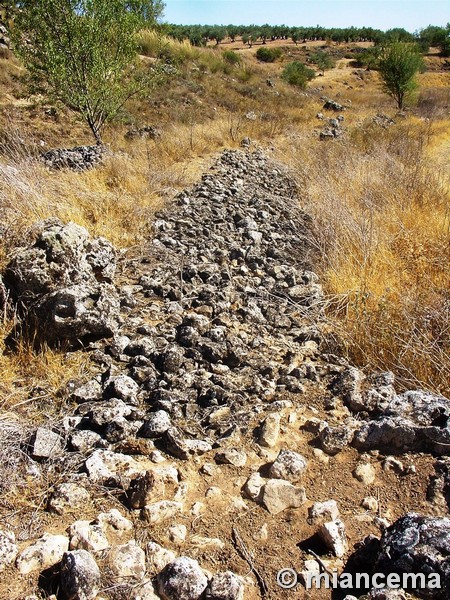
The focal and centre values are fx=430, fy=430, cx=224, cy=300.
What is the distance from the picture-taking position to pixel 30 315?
125 inches

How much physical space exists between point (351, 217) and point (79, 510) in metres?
4.08

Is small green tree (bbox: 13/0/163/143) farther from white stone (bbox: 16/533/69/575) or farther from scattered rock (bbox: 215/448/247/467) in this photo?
white stone (bbox: 16/533/69/575)

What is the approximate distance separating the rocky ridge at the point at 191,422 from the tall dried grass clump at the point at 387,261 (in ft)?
0.80

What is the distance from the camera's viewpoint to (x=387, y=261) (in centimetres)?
425

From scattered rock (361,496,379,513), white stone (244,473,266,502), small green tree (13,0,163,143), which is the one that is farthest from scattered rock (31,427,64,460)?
small green tree (13,0,163,143)

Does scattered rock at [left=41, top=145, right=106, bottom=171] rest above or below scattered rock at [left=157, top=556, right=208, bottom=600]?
above

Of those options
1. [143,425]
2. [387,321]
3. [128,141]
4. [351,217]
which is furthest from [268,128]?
[143,425]

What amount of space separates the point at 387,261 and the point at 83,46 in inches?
264

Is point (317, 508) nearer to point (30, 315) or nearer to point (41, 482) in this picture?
point (41, 482)

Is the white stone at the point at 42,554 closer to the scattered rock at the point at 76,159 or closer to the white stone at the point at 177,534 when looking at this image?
the white stone at the point at 177,534

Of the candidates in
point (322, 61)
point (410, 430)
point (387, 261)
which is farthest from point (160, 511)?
point (322, 61)

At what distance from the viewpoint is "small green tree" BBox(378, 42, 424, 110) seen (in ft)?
72.0

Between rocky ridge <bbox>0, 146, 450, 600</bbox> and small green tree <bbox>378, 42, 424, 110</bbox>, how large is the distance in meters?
22.7

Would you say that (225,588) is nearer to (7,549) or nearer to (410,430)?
(7,549)
